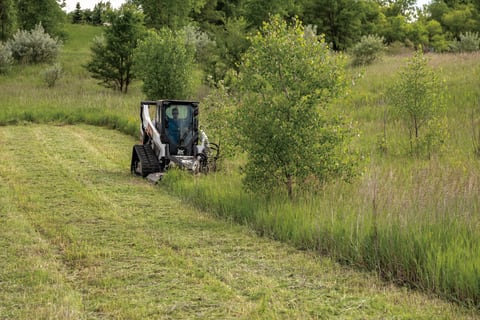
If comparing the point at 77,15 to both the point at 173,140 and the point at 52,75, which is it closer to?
the point at 52,75

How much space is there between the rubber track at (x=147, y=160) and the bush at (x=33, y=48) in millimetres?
35593

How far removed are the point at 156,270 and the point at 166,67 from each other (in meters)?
17.6

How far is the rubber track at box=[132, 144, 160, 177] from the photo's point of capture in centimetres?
1466

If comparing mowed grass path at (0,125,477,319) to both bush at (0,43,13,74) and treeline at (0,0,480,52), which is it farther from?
treeline at (0,0,480,52)

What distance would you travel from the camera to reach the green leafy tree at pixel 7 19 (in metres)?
56.7

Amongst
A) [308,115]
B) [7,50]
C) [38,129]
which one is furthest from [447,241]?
[7,50]

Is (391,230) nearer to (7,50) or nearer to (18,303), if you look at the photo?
(18,303)

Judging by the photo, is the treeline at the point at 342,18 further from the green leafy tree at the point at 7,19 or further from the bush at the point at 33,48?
the green leafy tree at the point at 7,19

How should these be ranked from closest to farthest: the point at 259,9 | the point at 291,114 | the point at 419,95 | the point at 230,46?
the point at 291,114 → the point at 419,95 → the point at 230,46 → the point at 259,9

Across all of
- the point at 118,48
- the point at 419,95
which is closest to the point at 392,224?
the point at 419,95

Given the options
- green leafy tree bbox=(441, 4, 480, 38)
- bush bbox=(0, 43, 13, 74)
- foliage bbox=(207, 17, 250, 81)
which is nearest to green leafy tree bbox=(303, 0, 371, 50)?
green leafy tree bbox=(441, 4, 480, 38)

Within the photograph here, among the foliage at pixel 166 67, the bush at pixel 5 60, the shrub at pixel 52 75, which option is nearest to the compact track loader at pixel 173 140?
the foliage at pixel 166 67

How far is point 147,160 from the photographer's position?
14906 mm

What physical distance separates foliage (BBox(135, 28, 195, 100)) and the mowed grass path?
40.6 ft
